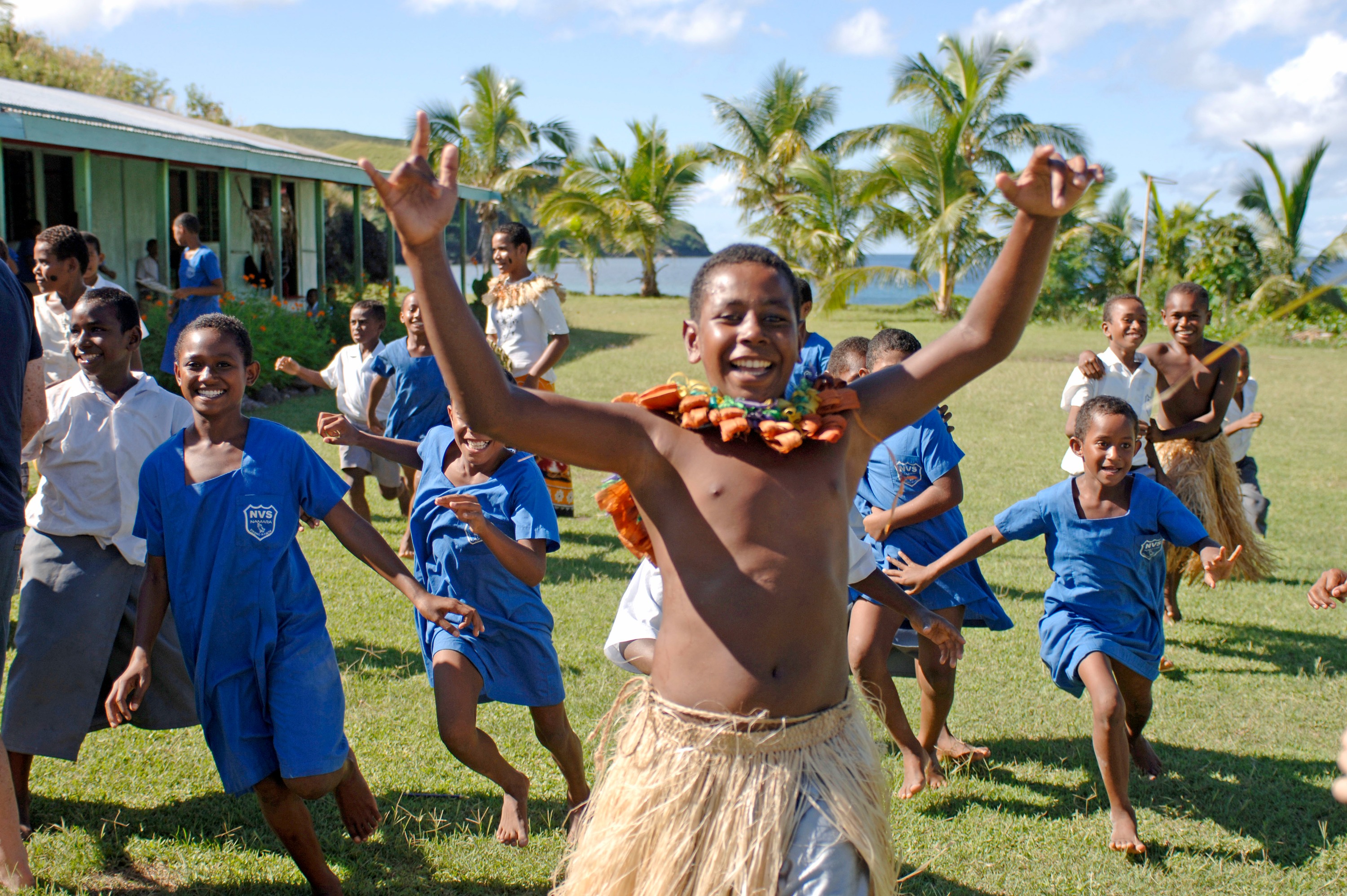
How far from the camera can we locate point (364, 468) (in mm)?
7539

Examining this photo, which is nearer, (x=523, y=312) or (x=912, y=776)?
(x=912, y=776)

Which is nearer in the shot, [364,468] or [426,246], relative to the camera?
[426,246]

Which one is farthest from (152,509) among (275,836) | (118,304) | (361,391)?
(361,391)

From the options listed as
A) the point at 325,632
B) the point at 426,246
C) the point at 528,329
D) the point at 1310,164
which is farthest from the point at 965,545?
the point at 1310,164

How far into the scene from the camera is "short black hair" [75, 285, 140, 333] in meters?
3.83

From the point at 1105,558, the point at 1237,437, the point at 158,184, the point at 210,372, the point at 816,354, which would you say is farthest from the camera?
the point at 158,184

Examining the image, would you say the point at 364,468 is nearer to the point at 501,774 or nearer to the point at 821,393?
the point at 501,774

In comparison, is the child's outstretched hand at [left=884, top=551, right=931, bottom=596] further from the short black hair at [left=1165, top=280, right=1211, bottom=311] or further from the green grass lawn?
the short black hair at [left=1165, top=280, right=1211, bottom=311]

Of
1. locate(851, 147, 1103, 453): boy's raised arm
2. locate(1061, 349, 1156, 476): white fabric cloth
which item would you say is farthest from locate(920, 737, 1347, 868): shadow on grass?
locate(851, 147, 1103, 453): boy's raised arm

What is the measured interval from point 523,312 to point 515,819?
4.59m

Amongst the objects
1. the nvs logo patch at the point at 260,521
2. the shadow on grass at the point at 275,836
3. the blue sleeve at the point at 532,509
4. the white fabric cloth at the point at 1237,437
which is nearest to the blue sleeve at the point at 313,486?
the nvs logo patch at the point at 260,521

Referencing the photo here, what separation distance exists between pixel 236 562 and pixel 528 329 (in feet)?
15.6

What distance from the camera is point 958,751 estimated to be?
4.58m

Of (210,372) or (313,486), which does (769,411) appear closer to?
(313,486)
